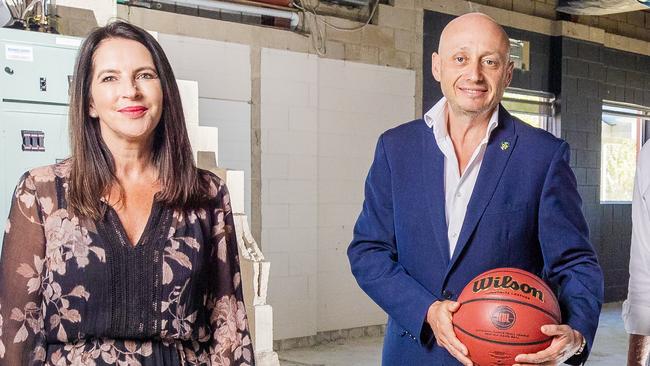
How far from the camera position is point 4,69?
12.6 ft

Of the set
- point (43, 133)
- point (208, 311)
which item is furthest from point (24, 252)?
point (43, 133)

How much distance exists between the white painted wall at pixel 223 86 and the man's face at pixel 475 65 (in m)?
3.88

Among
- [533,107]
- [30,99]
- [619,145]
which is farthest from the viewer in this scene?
[619,145]

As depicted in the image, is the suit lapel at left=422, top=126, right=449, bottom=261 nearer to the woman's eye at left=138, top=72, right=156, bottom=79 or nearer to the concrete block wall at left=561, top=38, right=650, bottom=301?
the woman's eye at left=138, top=72, right=156, bottom=79

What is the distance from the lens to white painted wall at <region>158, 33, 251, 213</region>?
18.1 feet

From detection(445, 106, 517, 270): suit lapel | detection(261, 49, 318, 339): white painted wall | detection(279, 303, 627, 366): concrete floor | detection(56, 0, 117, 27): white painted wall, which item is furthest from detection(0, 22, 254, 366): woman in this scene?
detection(261, 49, 318, 339): white painted wall

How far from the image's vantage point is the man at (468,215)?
1737 mm

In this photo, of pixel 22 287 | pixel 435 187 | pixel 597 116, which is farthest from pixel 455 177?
pixel 597 116

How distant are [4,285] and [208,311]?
1.46 ft

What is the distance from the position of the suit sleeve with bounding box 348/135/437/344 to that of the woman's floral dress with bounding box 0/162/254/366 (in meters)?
0.44

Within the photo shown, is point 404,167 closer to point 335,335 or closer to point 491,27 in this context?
point 491,27

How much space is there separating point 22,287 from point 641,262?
1519 millimetres

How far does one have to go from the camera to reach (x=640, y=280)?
1982mm

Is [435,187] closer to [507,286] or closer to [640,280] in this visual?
[507,286]
